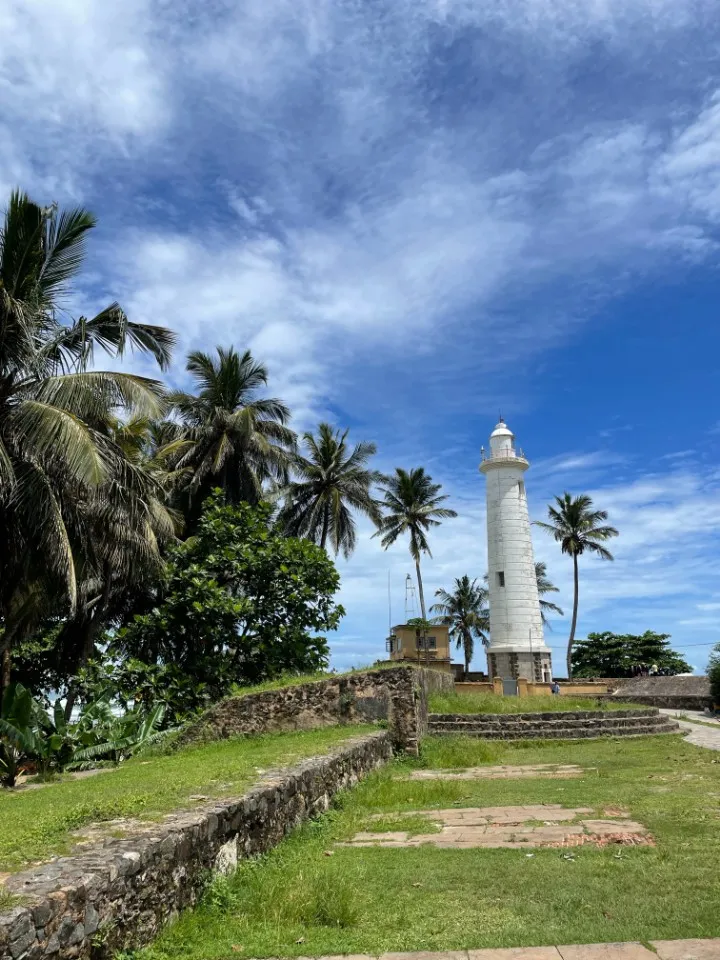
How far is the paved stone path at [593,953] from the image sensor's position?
3.60 m

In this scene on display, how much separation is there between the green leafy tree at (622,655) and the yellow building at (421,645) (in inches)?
800

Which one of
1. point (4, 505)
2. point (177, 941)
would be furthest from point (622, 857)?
point (4, 505)

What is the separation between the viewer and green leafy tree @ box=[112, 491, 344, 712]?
1756cm

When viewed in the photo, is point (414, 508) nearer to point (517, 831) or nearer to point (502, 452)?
point (502, 452)

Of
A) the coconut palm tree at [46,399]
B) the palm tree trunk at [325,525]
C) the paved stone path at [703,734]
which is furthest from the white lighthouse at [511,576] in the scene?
the coconut palm tree at [46,399]

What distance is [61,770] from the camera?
12.0m

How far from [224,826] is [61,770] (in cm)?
815

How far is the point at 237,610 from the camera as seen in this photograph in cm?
1723

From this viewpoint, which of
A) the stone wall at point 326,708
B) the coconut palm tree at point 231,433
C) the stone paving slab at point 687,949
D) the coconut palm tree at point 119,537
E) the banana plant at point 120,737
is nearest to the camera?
the stone paving slab at point 687,949

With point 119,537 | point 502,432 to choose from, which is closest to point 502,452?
point 502,432

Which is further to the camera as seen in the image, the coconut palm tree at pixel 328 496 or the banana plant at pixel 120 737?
the coconut palm tree at pixel 328 496

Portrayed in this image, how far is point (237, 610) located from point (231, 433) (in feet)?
29.6

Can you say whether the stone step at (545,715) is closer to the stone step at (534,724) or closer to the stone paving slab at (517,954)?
the stone step at (534,724)

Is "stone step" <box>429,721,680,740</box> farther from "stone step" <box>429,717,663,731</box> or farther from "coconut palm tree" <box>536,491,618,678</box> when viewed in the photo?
"coconut palm tree" <box>536,491,618,678</box>
